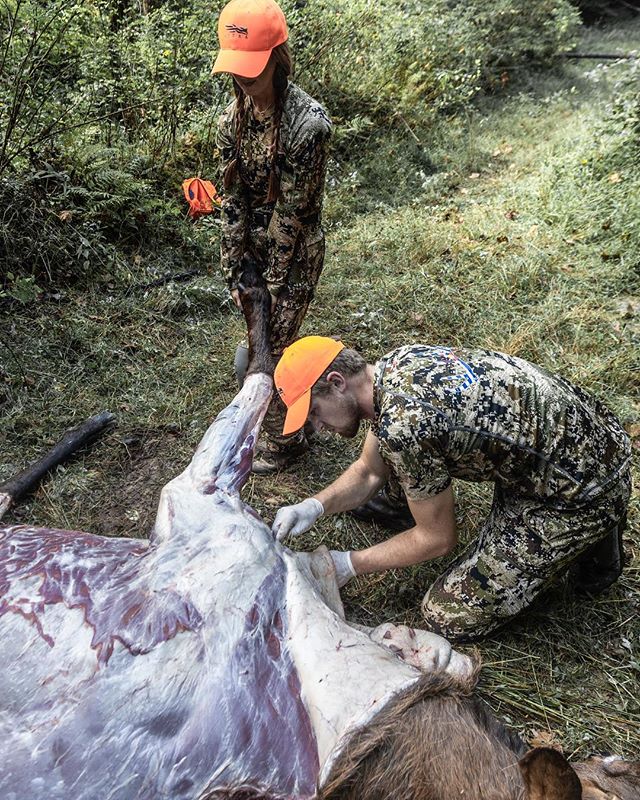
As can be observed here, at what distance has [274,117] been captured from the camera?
2.86 meters

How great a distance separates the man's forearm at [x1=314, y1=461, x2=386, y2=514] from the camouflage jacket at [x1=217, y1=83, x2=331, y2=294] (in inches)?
39.9

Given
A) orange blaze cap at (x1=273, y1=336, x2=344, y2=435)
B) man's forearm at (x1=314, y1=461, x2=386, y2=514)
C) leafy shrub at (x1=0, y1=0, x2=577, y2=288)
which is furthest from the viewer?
leafy shrub at (x1=0, y1=0, x2=577, y2=288)

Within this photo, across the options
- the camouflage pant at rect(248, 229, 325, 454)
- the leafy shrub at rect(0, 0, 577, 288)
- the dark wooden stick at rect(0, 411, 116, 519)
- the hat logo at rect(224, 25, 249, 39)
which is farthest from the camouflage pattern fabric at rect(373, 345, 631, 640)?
the leafy shrub at rect(0, 0, 577, 288)

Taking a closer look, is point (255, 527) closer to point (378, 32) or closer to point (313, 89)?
point (313, 89)

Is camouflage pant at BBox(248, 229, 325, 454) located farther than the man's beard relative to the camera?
Yes

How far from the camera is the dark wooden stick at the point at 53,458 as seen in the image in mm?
2990

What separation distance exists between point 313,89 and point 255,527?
20.1 feet

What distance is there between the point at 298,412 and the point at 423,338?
2.23 meters

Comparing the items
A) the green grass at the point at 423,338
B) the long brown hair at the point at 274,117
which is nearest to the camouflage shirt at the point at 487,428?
the green grass at the point at 423,338

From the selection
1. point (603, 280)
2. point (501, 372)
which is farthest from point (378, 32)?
point (501, 372)

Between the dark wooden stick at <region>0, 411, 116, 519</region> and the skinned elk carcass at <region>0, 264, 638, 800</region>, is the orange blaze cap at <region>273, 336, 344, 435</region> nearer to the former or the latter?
the skinned elk carcass at <region>0, 264, 638, 800</region>

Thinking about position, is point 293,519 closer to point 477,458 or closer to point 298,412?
point 298,412

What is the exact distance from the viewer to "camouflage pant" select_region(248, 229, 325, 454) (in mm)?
3188

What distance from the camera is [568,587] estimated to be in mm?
2795
